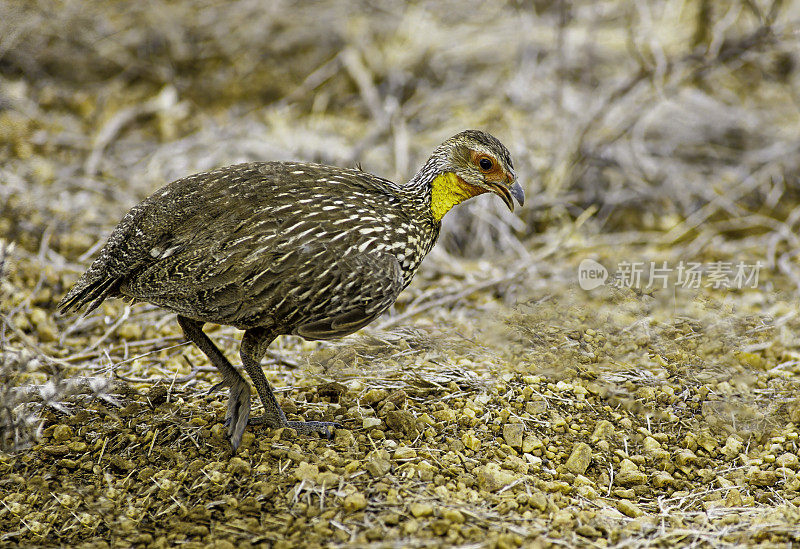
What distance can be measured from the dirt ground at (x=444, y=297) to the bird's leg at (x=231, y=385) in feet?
0.40

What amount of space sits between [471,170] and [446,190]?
169 millimetres

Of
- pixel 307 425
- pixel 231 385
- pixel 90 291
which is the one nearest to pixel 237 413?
pixel 231 385

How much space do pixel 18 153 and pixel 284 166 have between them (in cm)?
447

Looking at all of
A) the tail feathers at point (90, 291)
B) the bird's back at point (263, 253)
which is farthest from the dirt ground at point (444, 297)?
the bird's back at point (263, 253)

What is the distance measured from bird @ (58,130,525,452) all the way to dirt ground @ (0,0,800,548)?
0.52m

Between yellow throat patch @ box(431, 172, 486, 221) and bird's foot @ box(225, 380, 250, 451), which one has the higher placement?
yellow throat patch @ box(431, 172, 486, 221)

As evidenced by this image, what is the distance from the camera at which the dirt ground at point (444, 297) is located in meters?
3.37

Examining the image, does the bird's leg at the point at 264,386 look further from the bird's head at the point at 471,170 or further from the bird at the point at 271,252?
the bird's head at the point at 471,170

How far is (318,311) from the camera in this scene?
361 cm

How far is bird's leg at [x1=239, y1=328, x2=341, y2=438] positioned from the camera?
3730mm

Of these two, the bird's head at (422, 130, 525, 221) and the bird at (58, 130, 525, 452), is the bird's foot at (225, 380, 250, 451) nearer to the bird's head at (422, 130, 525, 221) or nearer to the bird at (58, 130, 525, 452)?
the bird at (58, 130, 525, 452)

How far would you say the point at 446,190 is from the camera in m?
4.05
